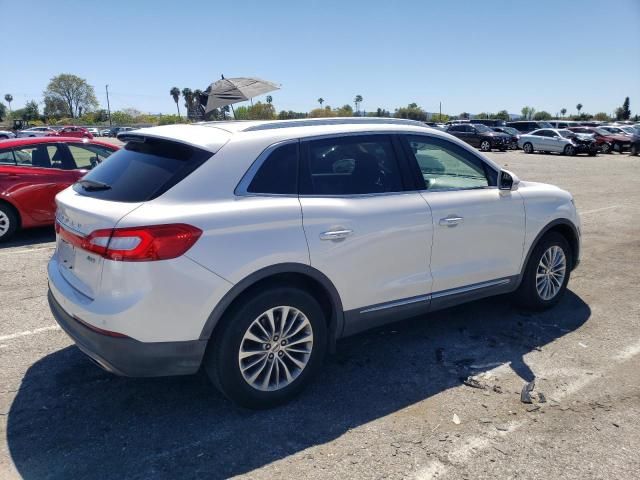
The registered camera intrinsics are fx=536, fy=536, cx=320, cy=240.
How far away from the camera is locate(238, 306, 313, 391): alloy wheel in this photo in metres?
3.23

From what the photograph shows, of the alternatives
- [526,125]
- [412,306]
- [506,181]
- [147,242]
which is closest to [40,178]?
[147,242]

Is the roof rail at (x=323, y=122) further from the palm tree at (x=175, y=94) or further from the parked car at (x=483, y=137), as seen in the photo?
the palm tree at (x=175, y=94)

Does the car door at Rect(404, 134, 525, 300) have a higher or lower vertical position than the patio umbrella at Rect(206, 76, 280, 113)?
lower

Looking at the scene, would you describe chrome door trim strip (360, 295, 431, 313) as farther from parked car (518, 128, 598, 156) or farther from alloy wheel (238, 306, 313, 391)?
parked car (518, 128, 598, 156)

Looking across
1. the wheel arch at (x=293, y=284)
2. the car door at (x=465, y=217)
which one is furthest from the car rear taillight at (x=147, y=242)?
the car door at (x=465, y=217)

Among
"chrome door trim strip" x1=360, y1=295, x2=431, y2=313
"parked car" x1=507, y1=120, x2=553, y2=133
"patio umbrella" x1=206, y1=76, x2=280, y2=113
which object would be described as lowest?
"chrome door trim strip" x1=360, y1=295, x2=431, y2=313

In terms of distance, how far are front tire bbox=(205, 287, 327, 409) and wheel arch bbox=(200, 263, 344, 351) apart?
0.06 m

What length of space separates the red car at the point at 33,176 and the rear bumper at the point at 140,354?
18.6 feet

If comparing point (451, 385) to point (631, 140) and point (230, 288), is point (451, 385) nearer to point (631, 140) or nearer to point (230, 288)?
point (230, 288)

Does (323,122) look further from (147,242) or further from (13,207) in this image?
(13,207)

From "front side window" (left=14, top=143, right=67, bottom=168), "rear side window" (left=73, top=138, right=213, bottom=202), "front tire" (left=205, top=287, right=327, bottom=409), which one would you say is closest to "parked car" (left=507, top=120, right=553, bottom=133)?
"front side window" (left=14, top=143, right=67, bottom=168)

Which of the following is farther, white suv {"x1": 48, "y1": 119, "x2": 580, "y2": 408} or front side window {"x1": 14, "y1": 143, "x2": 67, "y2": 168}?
front side window {"x1": 14, "y1": 143, "x2": 67, "y2": 168}

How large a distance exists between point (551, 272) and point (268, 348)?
3014 mm

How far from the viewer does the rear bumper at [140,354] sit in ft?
9.59
